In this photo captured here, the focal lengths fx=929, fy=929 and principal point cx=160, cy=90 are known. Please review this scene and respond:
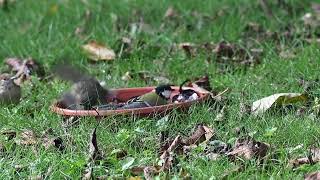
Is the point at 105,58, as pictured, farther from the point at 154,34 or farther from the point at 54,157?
the point at 54,157

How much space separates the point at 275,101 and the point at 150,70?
4.59 ft

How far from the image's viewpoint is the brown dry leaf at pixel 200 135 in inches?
177

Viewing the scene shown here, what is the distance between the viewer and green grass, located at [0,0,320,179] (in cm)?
423

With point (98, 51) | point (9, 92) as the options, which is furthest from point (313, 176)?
point (98, 51)

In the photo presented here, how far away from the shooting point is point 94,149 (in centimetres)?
430

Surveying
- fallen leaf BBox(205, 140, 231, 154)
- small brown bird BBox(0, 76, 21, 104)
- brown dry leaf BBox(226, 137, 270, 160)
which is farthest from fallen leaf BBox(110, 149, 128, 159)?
small brown bird BBox(0, 76, 21, 104)

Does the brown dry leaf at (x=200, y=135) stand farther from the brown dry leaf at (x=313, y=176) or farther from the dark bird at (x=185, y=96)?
the brown dry leaf at (x=313, y=176)

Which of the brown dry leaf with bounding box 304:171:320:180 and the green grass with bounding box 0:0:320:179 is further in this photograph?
the green grass with bounding box 0:0:320:179

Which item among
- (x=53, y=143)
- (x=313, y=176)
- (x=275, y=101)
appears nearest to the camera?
(x=313, y=176)

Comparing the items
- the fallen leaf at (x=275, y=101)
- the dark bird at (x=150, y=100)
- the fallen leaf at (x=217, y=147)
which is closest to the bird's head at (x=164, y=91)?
the dark bird at (x=150, y=100)

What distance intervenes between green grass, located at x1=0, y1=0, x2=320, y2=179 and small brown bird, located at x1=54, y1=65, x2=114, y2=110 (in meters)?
0.14

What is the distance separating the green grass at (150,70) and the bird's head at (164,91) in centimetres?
27

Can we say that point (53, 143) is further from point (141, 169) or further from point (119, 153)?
point (141, 169)

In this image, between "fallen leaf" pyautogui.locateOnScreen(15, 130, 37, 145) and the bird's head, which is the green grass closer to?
"fallen leaf" pyautogui.locateOnScreen(15, 130, 37, 145)
